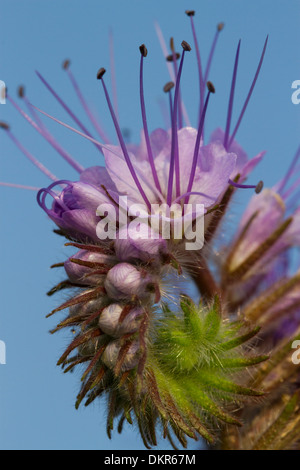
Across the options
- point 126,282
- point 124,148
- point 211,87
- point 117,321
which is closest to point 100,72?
point 124,148

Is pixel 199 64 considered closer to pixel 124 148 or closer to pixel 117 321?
pixel 124 148

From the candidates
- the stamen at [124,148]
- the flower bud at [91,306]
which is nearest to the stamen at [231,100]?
the stamen at [124,148]

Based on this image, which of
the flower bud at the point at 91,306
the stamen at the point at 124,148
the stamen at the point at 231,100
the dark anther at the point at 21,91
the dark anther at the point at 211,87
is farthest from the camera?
the dark anther at the point at 21,91

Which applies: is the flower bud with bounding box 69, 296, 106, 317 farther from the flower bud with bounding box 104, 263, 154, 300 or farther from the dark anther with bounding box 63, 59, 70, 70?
the dark anther with bounding box 63, 59, 70, 70

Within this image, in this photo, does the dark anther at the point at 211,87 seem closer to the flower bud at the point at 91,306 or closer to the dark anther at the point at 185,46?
the dark anther at the point at 185,46

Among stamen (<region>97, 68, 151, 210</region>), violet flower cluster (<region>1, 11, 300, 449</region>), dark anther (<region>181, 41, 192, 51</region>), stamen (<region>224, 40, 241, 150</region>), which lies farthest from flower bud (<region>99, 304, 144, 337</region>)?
dark anther (<region>181, 41, 192, 51</region>)

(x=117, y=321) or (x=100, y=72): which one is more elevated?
(x=100, y=72)

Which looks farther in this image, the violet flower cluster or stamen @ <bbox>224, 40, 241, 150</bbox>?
stamen @ <bbox>224, 40, 241, 150</bbox>

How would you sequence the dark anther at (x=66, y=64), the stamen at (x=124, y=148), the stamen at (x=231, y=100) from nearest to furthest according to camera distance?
the stamen at (x=124, y=148) → the stamen at (x=231, y=100) → the dark anther at (x=66, y=64)
